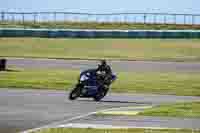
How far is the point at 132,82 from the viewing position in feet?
124

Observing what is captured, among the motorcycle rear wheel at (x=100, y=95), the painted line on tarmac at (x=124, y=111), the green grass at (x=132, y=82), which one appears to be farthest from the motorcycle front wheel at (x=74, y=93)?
the green grass at (x=132, y=82)

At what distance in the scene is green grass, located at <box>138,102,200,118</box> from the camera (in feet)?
70.6

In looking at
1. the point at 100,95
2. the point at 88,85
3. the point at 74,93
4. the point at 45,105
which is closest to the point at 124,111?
the point at 45,105

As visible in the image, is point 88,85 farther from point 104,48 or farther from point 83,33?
point 83,33

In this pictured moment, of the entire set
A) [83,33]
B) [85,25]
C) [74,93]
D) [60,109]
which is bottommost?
[60,109]

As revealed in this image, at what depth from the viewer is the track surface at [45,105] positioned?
20250 mm

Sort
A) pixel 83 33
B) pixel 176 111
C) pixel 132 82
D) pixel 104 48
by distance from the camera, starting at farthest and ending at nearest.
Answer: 1. pixel 83 33
2. pixel 104 48
3. pixel 132 82
4. pixel 176 111

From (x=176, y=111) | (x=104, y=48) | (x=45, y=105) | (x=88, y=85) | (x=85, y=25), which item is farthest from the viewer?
(x=85, y=25)

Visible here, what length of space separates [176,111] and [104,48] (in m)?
51.9

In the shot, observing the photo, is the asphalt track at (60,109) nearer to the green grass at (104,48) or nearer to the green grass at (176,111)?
the green grass at (176,111)

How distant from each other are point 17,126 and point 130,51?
52622 mm

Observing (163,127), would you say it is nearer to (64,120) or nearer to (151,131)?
(151,131)

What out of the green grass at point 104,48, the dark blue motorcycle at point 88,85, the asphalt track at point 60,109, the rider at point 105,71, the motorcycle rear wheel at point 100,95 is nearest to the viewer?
the asphalt track at point 60,109

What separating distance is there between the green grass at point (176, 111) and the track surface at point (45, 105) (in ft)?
6.56
